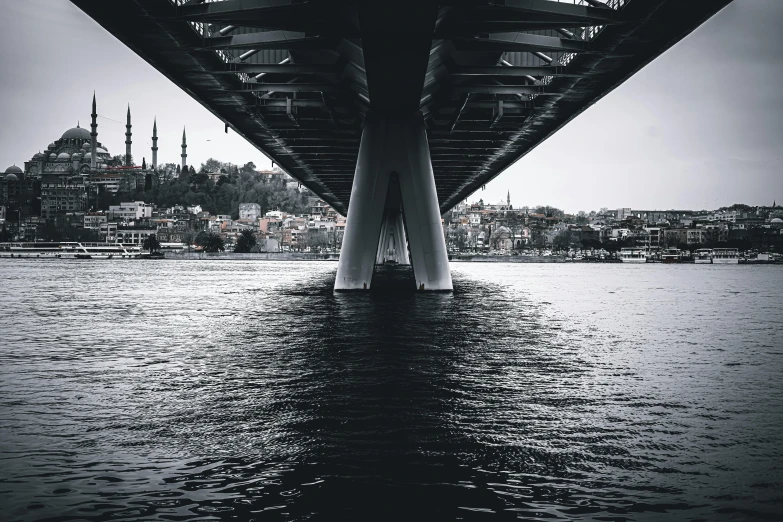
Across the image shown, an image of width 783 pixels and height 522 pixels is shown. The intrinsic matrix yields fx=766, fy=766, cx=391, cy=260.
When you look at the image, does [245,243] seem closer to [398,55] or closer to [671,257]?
[671,257]

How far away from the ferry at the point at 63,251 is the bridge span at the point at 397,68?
118 meters

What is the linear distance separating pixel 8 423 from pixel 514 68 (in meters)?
17.8

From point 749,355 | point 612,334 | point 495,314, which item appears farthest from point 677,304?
point 749,355

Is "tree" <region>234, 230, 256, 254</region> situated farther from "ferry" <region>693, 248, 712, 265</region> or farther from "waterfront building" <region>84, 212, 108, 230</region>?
"ferry" <region>693, 248, 712, 265</region>

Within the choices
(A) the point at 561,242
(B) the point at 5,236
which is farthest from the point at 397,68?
(A) the point at 561,242

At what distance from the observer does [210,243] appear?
159000 mm

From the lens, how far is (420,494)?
5582 millimetres

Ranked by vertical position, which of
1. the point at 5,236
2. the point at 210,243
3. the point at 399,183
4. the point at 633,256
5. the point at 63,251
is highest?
the point at 5,236

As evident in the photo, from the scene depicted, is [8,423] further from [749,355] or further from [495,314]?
[495,314]

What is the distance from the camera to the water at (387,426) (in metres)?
5.44

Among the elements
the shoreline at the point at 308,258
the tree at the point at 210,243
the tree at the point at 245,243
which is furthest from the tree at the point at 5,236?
the tree at the point at 245,243

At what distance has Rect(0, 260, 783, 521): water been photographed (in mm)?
5441

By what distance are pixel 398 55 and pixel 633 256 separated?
16051 cm

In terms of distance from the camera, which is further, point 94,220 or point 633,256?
point 94,220
